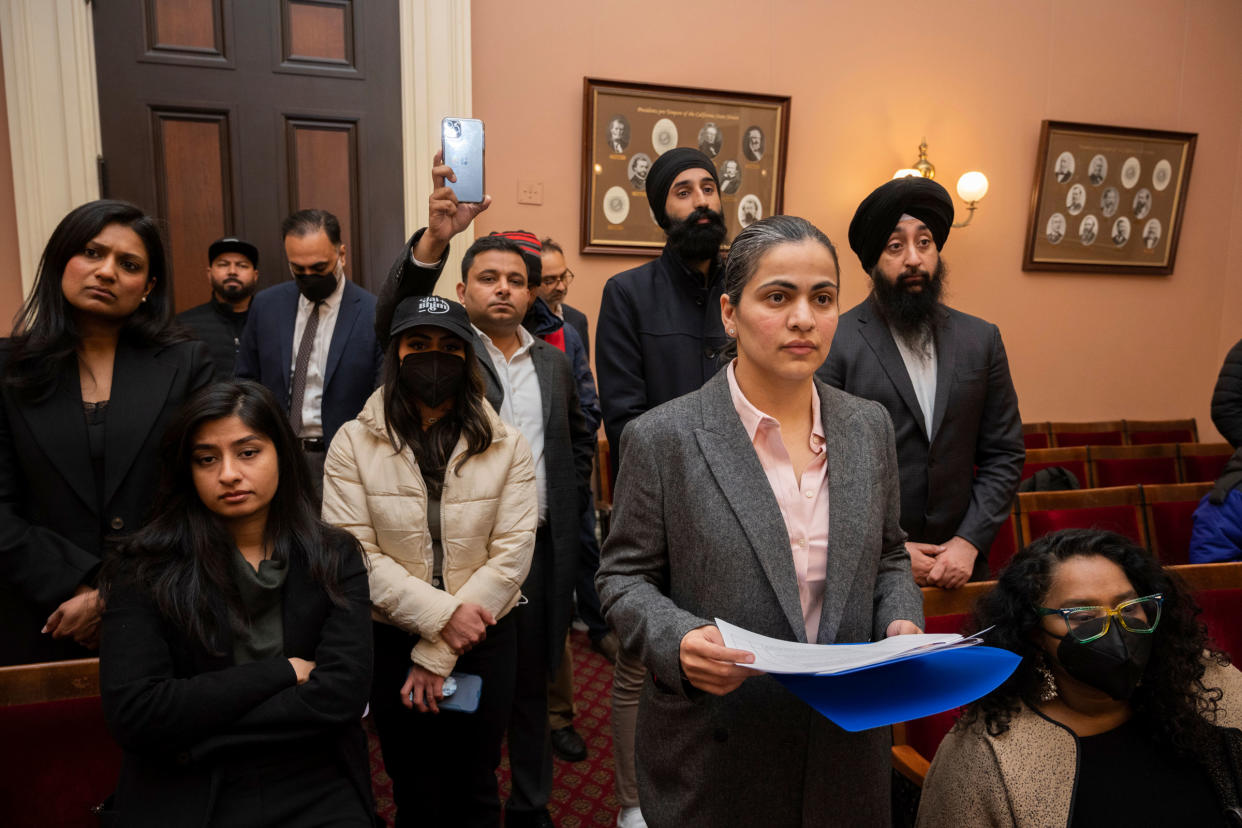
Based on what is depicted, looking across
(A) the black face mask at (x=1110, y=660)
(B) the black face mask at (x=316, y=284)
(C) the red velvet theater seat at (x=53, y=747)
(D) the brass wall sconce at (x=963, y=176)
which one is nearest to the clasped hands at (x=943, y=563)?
Result: (A) the black face mask at (x=1110, y=660)

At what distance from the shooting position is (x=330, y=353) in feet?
8.89

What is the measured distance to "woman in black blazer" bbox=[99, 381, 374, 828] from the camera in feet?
4.36

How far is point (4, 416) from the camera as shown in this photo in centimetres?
167

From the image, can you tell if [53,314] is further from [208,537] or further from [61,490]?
[208,537]

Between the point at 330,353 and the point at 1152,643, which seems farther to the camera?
the point at 330,353

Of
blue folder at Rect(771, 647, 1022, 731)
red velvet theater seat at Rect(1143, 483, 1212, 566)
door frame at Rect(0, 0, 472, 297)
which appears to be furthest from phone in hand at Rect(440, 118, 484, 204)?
red velvet theater seat at Rect(1143, 483, 1212, 566)

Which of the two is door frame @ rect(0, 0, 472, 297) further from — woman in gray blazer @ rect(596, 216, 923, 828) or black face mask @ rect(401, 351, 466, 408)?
woman in gray blazer @ rect(596, 216, 923, 828)

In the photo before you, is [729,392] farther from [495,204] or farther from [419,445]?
[495,204]

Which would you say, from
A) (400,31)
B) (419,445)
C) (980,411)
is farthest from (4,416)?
(400,31)

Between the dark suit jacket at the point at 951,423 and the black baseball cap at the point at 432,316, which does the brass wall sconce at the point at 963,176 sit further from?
the black baseball cap at the point at 432,316

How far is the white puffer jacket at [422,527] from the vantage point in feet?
5.87

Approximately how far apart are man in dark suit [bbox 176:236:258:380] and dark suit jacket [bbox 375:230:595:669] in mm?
1504

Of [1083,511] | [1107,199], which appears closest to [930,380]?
[1083,511]

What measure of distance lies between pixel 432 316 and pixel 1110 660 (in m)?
1.54
